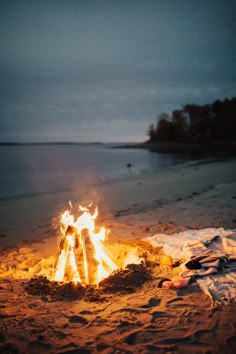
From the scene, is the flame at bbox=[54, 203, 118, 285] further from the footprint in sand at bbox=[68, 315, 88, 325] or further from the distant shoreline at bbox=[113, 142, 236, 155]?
the distant shoreline at bbox=[113, 142, 236, 155]

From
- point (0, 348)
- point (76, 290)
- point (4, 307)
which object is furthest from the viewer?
point (76, 290)

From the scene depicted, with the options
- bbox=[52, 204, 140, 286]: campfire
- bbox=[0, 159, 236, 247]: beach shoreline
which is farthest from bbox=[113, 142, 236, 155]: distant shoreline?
bbox=[52, 204, 140, 286]: campfire

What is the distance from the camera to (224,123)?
6456 cm

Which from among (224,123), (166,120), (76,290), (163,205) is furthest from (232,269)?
(166,120)

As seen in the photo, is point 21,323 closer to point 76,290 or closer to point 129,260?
point 76,290

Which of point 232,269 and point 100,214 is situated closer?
point 232,269

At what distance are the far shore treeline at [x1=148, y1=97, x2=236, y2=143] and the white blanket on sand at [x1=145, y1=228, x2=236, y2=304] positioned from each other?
61.3 metres

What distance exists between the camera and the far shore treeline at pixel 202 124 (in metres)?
63.9

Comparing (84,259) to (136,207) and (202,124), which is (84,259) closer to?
(136,207)

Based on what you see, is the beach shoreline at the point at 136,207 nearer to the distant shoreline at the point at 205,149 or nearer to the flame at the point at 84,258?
the flame at the point at 84,258

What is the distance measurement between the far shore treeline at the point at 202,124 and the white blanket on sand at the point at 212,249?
6133 centimetres

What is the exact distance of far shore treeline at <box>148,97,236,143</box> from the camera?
63.9 meters

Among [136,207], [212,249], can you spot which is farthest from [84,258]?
[136,207]

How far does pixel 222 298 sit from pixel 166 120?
82.7 metres
